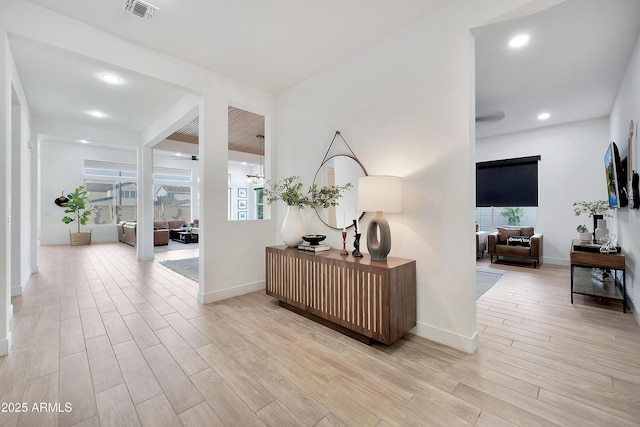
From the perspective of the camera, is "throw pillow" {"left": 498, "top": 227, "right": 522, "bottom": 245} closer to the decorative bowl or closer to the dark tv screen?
the dark tv screen

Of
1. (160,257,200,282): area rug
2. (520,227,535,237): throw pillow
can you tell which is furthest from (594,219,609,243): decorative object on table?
(160,257,200,282): area rug

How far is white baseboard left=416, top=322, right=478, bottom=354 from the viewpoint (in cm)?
221

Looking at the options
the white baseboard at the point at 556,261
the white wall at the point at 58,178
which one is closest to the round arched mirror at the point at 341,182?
the white baseboard at the point at 556,261

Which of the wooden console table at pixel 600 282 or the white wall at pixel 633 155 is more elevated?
the white wall at pixel 633 155

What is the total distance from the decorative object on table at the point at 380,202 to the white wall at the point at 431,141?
26 cm

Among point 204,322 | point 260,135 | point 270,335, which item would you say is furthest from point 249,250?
point 260,135

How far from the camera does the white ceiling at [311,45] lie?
2393mm

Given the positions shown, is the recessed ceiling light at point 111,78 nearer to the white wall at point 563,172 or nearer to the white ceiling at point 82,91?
the white ceiling at point 82,91

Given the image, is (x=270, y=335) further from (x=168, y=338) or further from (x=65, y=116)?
(x=65, y=116)

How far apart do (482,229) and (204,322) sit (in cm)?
686

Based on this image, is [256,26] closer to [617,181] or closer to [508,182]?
[617,181]

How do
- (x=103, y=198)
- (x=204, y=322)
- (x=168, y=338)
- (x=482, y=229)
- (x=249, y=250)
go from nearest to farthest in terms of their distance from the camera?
(x=168, y=338)
(x=204, y=322)
(x=249, y=250)
(x=482, y=229)
(x=103, y=198)

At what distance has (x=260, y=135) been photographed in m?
Result: 6.20

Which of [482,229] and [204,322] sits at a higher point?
[482,229]
